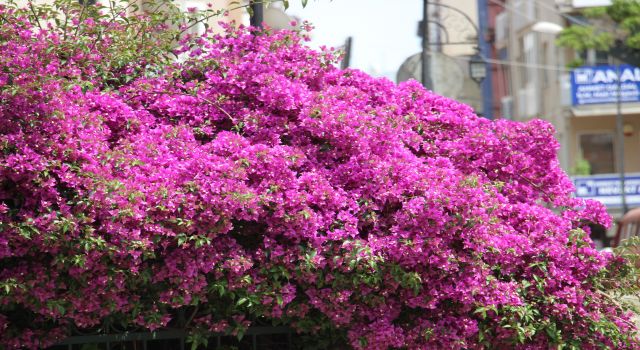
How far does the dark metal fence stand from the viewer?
598cm

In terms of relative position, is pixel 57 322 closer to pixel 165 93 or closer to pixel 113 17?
pixel 165 93

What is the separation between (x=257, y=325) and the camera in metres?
6.23

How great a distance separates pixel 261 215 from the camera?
583 centimetres

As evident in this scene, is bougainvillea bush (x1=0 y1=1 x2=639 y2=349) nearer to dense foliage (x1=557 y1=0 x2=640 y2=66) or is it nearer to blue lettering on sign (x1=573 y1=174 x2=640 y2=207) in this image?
dense foliage (x1=557 y1=0 x2=640 y2=66)

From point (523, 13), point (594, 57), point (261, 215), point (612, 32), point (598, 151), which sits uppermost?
point (523, 13)

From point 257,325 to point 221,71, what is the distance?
147 centimetres

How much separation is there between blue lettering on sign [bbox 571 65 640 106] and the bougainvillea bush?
38.6 metres

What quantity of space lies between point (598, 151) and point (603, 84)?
3.36 meters

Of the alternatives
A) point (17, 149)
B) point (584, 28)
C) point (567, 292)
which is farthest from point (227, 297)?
point (584, 28)

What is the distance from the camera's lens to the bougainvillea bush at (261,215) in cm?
552

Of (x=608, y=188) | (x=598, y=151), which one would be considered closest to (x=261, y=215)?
(x=608, y=188)

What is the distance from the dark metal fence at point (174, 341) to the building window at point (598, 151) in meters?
41.8

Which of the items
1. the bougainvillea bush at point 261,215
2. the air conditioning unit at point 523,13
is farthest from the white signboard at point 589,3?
the bougainvillea bush at point 261,215

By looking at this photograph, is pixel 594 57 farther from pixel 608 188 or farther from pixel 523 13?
pixel 523 13
